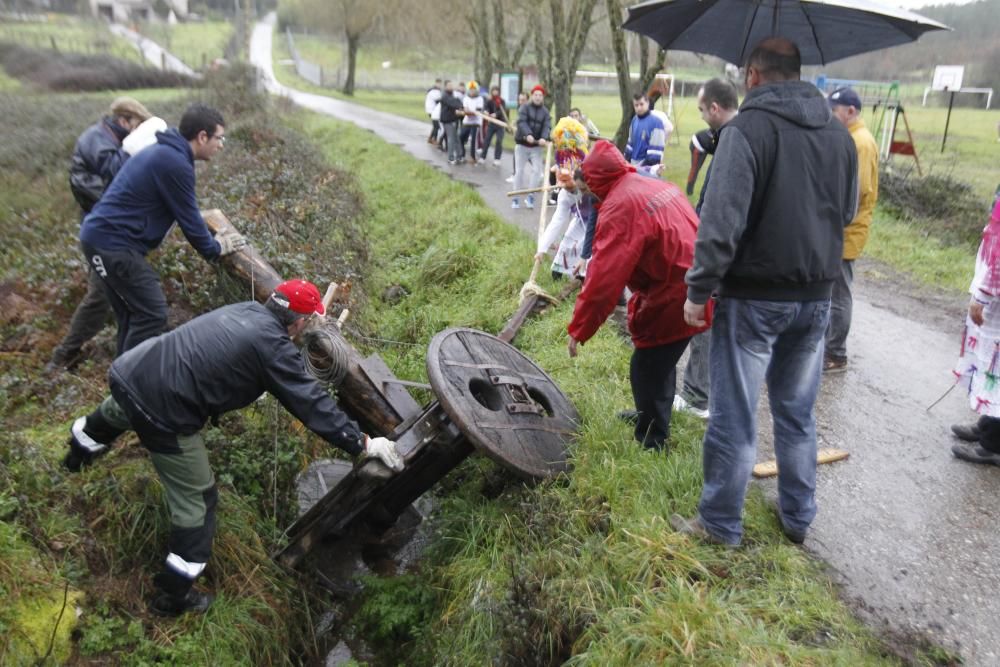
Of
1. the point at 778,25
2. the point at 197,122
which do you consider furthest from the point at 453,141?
the point at 778,25

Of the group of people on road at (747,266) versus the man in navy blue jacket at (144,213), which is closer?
the group of people on road at (747,266)

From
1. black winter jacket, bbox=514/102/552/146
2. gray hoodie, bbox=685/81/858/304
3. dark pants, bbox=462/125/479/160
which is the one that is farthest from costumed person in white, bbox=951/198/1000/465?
dark pants, bbox=462/125/479/160

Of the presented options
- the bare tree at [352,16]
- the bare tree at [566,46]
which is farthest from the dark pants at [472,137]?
the bare tree at [352,16]

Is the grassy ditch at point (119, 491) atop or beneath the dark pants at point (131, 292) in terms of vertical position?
beneath

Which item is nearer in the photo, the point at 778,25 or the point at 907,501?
the point at 778,25

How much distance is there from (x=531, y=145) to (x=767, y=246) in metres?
8.95

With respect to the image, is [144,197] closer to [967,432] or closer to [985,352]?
[985,352]

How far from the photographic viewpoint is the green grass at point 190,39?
34656 millimetres

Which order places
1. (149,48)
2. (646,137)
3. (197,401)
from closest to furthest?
(197,401)
(646,137)
(149,48)

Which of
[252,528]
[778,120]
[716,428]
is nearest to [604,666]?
[716,428]

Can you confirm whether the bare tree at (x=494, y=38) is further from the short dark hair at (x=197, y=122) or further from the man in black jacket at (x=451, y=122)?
the short dark hair at (x=197, y=122)

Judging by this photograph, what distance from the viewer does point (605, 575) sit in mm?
3191

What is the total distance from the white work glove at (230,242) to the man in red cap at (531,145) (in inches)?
245

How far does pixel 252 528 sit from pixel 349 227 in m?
5.78
